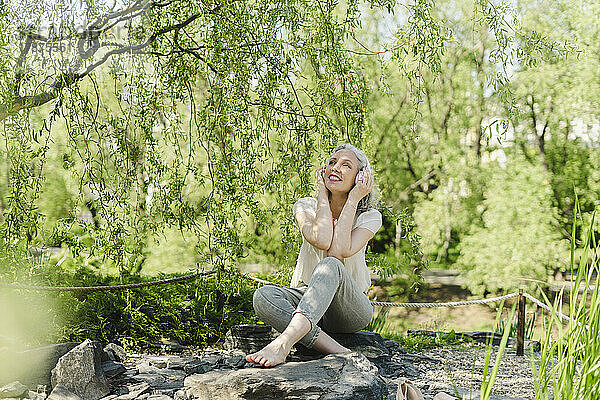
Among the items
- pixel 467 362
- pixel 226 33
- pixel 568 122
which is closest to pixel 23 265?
pixel 226 33

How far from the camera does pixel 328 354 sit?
9.15 ft

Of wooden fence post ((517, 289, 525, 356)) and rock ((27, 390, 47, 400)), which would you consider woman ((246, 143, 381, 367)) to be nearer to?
rock ((27, 390, 47, 400))

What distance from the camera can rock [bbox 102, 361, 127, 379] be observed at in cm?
336

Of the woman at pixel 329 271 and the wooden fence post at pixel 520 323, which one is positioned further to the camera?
the wooden fence post at pixel 520 323

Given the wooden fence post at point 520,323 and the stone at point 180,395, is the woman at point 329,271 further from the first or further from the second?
the wooden fence post at point 520,323

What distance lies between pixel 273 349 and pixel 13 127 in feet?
6.09

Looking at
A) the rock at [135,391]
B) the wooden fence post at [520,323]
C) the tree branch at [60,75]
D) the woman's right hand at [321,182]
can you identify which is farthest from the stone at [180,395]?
the wooden fence post at [520,323]

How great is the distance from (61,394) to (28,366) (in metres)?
0.42

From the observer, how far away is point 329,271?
8.95ft

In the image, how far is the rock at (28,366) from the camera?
326 centimetres

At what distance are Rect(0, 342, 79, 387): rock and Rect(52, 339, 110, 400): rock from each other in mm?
217

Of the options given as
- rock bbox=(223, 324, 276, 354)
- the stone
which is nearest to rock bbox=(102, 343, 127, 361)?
rock bbox=(223, 324, 276, 354)

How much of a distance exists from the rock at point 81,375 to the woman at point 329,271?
97 centimetres

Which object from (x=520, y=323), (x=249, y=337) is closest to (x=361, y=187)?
(x=249, y=337)
